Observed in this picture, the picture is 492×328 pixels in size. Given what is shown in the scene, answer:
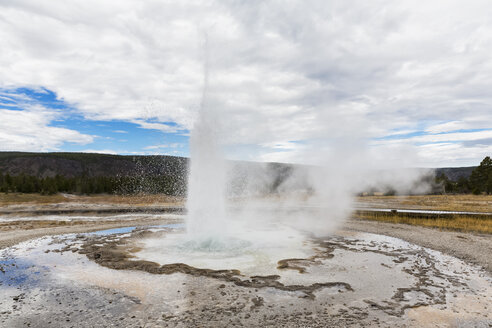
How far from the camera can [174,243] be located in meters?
16.6

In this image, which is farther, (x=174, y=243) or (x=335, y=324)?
(x=174, y=243)

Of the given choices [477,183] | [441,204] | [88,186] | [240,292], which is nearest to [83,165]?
[88,186]

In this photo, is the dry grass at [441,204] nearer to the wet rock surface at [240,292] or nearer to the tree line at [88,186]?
the wet rock surface at [240,292]

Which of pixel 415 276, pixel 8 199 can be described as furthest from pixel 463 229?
pixel 8 199

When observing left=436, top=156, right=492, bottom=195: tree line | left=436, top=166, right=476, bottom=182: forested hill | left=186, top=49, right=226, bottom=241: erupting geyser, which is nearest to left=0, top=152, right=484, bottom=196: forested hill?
left=436, top=156, right=492, bottom=195: tree line

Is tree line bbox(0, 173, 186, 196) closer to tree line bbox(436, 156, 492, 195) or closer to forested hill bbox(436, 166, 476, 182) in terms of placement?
tree line bbox(436, 156, 492, 195)

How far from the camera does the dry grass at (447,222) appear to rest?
880 inches

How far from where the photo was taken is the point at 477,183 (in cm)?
7281

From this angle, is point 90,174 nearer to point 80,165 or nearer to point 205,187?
point 80,165

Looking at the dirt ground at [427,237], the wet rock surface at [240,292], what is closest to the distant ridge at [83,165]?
the dirt ground at [427,237]

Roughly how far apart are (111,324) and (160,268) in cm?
453

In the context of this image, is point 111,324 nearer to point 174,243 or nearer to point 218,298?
point 218,298

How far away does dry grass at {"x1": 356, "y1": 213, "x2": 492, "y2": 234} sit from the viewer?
2236 cm

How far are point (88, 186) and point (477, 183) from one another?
88.5 m
